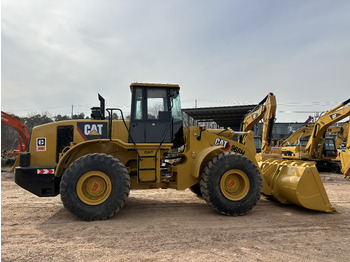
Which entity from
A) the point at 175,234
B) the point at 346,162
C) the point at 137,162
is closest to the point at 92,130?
the point at 137,162

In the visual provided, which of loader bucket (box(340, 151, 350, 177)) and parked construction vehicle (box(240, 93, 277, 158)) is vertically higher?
parked construction vehicle (box(240, 93, 277, 158))

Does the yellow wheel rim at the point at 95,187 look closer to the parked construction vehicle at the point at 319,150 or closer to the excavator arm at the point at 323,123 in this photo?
the excavator arm at the point at 323,123

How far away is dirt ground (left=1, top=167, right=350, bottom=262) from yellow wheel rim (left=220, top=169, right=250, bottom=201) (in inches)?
17.4

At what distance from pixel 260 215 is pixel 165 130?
266cm

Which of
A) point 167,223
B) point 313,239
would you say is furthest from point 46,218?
point 313,239

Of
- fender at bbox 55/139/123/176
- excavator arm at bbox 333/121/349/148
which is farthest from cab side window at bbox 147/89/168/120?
excavator arm at bbox 333/121/349/148

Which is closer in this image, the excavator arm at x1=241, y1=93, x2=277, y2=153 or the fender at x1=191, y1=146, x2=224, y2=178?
the fender at x1=191, y1=146, x2=224, y2=178

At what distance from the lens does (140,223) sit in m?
4.72

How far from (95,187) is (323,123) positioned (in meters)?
12.7

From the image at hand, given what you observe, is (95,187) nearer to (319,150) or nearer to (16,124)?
(16,124)

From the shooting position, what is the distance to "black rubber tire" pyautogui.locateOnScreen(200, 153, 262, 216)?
5176mm

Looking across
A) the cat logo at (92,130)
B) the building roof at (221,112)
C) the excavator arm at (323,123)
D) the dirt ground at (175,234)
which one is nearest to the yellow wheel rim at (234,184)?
the dirt ground at (175,234)

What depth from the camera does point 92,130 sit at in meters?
5.53

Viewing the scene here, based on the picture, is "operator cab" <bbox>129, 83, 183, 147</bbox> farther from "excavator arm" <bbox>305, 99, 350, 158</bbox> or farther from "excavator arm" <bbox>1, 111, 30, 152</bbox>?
"excavator arm" <bbox>1, 111, 30, 152</bbox>
